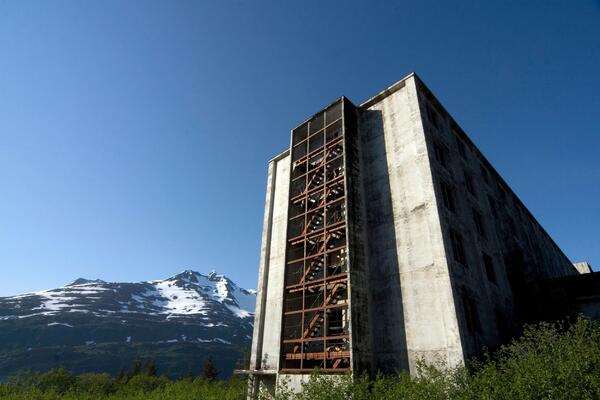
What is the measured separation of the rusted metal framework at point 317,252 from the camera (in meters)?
19.3

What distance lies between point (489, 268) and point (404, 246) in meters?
7.99

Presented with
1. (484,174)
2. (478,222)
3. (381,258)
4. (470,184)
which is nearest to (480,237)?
(478,222)

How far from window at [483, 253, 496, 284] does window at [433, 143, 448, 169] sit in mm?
6884

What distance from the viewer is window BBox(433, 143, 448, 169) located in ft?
73.9

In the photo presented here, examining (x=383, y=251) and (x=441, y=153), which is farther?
(x=441, y=153)

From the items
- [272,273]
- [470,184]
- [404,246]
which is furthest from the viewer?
[470,184]

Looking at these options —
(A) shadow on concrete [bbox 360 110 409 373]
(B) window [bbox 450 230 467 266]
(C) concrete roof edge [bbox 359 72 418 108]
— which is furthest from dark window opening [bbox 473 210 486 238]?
(C) concrete roof edge [bbox 359 72 418 108]

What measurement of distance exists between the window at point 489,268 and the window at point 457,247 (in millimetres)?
3320

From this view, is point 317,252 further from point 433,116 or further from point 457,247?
point 433,116

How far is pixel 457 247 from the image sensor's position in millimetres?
19734

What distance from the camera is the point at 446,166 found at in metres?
23.2

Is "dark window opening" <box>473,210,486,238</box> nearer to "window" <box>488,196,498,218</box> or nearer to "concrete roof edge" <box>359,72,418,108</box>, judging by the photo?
"window" <box>488,196,498,218</box>

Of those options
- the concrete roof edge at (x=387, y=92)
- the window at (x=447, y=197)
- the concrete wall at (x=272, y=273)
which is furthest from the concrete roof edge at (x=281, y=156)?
the window at (x=447, y=197)

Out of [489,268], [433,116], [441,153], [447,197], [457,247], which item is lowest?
[489,268]
